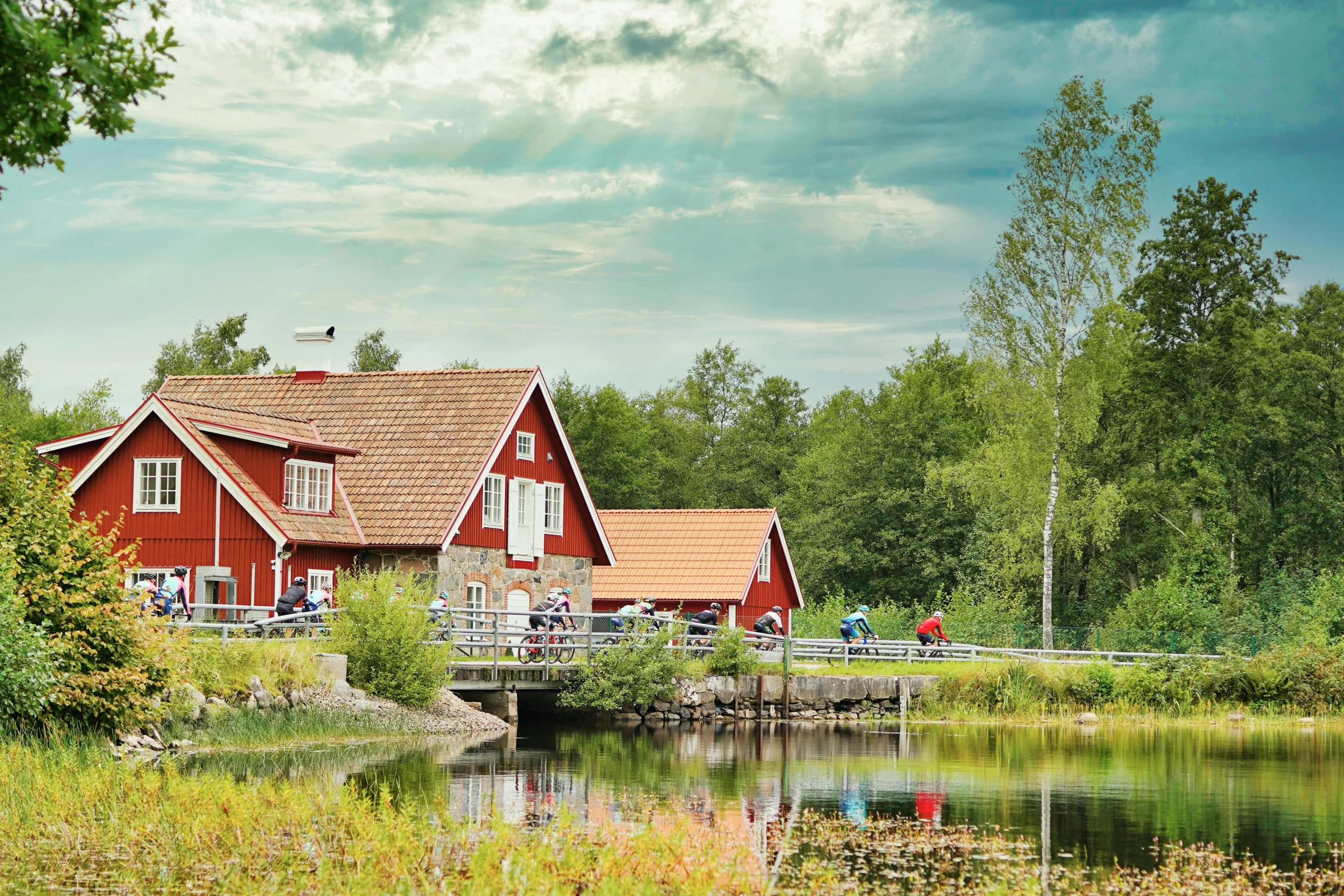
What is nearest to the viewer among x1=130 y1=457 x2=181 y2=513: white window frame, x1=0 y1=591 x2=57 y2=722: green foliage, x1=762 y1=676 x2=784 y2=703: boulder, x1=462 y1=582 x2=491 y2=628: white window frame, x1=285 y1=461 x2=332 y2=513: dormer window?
x1=0 y1=591 x2=57 y2=722: green foliage

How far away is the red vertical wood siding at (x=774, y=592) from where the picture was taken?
47.7 m

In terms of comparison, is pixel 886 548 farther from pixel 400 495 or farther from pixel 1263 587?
pixel 400 495

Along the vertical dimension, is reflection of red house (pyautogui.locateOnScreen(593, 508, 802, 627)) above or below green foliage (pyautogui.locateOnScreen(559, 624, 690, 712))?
above

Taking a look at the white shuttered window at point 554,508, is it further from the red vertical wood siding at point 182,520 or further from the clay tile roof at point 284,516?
the red vertical wood siding at point 182,520

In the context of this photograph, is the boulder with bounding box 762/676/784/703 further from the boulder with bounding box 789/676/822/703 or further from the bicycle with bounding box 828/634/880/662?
the bicycle with bounding box 828/634/880/662

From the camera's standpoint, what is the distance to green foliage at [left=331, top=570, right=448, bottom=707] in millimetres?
27469

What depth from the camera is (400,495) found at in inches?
1414

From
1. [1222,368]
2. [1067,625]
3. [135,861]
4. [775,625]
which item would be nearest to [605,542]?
[775,625]

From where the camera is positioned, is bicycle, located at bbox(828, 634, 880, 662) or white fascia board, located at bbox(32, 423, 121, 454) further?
bicycle, located at bbox(828, 634, 880, 662)

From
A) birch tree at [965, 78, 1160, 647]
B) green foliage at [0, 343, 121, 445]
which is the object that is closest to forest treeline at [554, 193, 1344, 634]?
birch tree at [965, 78, 1160, 647]

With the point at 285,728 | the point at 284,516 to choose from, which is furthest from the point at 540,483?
the point at 285,728

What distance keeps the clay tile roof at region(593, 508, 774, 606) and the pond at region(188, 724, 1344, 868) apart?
15.3 metres

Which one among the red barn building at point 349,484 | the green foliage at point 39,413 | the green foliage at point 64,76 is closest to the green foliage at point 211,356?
the green foliage at point 39,413

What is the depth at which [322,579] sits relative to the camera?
34438 millimetres
